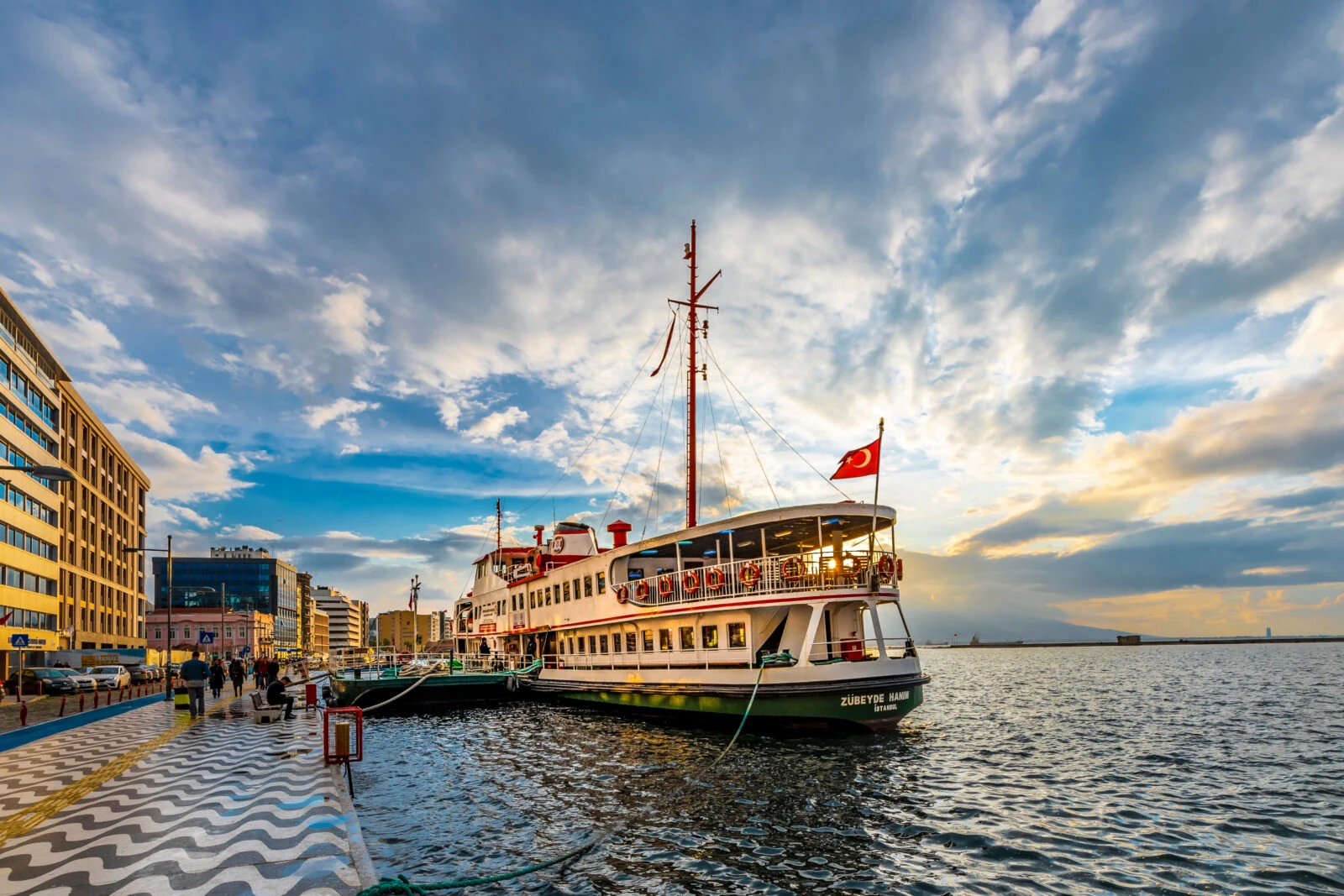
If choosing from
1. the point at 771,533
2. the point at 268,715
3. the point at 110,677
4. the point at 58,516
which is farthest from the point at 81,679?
the point at 771,533

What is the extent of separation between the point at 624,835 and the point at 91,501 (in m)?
90.3

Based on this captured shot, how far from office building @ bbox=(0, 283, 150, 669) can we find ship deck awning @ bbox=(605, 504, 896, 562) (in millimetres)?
39291

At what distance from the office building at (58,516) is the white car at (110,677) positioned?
639cm

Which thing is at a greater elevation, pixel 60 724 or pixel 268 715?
pixel 268 715

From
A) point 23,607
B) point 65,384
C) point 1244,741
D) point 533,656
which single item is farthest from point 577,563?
point 65,384

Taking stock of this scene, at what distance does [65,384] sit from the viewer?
7281 centimetres

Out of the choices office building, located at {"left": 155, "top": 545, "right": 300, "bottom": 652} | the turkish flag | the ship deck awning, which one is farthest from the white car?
office building, located at {"left": 155, "top": 545, "right": 300, "bottom": 652}

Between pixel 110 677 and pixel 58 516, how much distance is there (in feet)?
92.2

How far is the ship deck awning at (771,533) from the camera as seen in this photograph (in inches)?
970

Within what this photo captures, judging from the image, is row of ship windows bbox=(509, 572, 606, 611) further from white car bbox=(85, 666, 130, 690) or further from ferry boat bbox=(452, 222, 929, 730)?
white car bbox=(85, 666, 130, 690)

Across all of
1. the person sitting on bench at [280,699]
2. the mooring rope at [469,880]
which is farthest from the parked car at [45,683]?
the mooring rope at [469,880]

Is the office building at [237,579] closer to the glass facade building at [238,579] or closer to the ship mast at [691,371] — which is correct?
the glass facade building at [238,579]

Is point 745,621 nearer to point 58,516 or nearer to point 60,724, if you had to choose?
point 60,724

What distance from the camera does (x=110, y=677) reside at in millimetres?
49781
